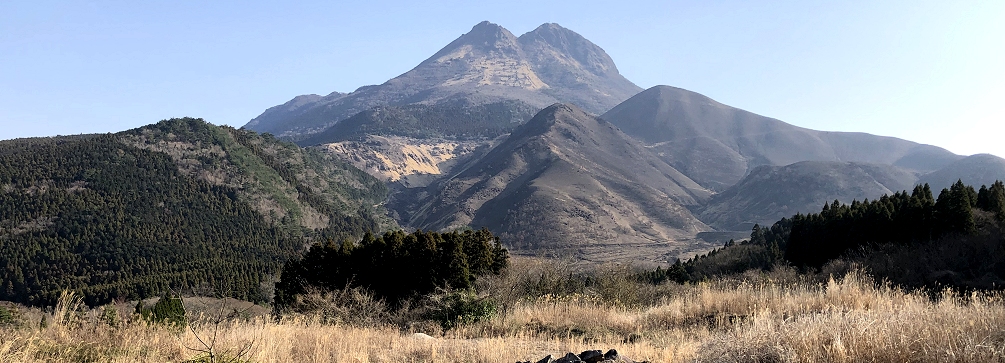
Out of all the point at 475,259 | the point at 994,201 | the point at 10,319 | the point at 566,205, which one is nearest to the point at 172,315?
the point at 10,319

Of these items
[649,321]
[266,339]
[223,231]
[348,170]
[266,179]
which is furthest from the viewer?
[348,170]

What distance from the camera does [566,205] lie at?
448ft

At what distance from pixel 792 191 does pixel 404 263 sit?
533 ft

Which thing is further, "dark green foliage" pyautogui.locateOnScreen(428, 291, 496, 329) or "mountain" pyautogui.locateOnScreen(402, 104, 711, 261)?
"mountain" pyautogui.locateOnScreen(402, 104, 711, 261)

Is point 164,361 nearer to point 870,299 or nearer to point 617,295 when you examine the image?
point 870,299

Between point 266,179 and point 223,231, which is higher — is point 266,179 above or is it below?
above

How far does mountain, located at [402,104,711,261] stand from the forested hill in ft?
85.8

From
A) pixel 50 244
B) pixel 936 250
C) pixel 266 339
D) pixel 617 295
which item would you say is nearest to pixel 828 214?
pixel 936 250

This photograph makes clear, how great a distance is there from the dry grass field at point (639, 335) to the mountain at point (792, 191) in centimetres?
15117

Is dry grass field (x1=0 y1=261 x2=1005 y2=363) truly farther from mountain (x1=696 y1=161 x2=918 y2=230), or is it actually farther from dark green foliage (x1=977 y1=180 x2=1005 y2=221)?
mountain (x1=696 y1=161 x2=918 y2=230)

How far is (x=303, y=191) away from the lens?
406 feet

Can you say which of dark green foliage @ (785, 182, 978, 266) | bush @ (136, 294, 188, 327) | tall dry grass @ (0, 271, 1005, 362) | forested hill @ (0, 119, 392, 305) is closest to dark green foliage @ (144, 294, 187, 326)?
bush @ (136, 294, 188, 327)

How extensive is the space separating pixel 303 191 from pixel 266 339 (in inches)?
4848

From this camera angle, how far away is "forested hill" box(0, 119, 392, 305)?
231ft
